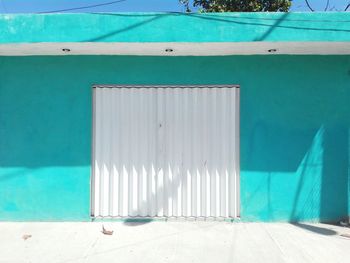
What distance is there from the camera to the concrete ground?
4523 millimetres

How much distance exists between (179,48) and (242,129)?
1678mm

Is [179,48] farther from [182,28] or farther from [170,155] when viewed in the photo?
[170,155]

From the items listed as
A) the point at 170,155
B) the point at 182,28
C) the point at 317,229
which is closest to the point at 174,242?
the point at 170,155

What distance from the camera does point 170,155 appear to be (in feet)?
19.6

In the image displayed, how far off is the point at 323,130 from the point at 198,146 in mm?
2099

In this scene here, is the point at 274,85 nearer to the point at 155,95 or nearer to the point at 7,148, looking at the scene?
the point at 155,95

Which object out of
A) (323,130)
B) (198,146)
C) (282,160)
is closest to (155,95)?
(198,146)

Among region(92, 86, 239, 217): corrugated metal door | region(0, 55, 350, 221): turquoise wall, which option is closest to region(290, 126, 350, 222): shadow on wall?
region(0, 55, 350, 221): turquoise wall

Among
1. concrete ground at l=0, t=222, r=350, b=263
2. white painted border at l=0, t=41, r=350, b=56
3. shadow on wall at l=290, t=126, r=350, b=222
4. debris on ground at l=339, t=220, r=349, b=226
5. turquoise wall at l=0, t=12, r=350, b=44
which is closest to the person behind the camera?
concrete ground at l=0, t=222, r=350, b=263

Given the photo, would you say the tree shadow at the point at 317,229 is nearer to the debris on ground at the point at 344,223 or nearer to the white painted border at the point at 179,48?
the debris on ground at the point at 344,223

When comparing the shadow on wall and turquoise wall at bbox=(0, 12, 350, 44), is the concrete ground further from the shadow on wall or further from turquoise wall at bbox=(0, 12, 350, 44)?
turquoise wall at bbox=(0, 12, 350, 44)

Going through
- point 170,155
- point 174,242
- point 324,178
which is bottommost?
point 174,242

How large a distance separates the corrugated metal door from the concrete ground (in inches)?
14.0

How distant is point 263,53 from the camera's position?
5938 millimetres
